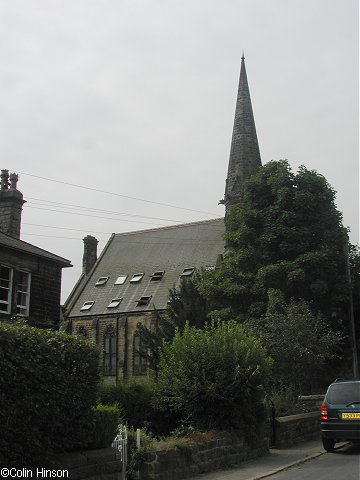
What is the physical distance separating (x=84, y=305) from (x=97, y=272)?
4.92 meters

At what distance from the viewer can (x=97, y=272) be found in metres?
55.6

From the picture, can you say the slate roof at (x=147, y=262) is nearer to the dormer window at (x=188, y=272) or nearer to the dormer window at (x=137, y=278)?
the dormer window at (x=137, y=278)

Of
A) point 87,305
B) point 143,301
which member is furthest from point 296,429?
point 87,305

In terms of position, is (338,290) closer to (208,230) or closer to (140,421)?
(140,421)

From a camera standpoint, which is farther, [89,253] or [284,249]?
[89,253]

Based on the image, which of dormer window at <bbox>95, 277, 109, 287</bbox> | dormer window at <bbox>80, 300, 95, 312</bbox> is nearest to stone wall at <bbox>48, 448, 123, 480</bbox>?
dormer window at <bbox>80, 300, 95, 312</bbox>

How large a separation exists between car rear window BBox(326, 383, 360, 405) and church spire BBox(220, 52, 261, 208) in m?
29.5

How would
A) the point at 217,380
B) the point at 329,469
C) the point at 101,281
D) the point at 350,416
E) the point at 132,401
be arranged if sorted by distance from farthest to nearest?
the point at 101,281 → the point at 132,401 → the point at 350,416 → the point at 217,380 → the point at 329,469

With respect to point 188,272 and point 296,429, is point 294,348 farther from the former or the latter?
point 188,272

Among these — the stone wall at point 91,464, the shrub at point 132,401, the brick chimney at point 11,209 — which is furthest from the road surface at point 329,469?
the brick chimney at point 11,209

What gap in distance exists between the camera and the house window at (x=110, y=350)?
48.5 metres

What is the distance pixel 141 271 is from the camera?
171 ft

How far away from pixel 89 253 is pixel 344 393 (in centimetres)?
4761

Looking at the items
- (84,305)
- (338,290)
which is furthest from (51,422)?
(84,305)
